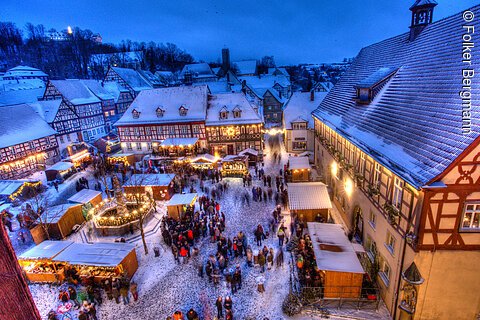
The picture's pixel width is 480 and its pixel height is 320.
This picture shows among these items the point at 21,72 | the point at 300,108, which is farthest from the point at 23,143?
the point at 300,108

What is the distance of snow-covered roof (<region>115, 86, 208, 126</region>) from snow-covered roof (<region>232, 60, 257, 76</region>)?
48267mm

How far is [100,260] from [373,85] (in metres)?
18.2

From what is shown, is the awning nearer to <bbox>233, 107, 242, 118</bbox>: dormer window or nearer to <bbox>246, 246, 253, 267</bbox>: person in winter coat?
<bbox>233, 107, 242, 118</bbox>: dormer window

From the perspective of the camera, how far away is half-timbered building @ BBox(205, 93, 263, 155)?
3422 centimetres

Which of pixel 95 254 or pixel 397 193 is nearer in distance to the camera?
pixel 397 193

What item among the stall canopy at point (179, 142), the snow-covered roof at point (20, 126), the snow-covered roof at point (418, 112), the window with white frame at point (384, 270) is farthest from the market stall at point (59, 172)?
the window with white frame at point (384, 270)

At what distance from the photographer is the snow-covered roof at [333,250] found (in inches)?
482

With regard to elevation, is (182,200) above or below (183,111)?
below

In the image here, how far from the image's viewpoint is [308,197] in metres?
18.8

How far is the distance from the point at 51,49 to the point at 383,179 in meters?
87.1

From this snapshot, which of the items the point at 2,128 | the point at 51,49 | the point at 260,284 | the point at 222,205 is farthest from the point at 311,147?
the point at 51,49

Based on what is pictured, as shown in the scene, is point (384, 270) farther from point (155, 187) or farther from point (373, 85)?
point (155, 187)

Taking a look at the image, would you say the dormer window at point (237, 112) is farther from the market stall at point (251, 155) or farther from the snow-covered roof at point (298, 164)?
the snow-covered roof at point (298, 164)

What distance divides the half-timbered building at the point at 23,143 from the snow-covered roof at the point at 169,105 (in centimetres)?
A: 896
